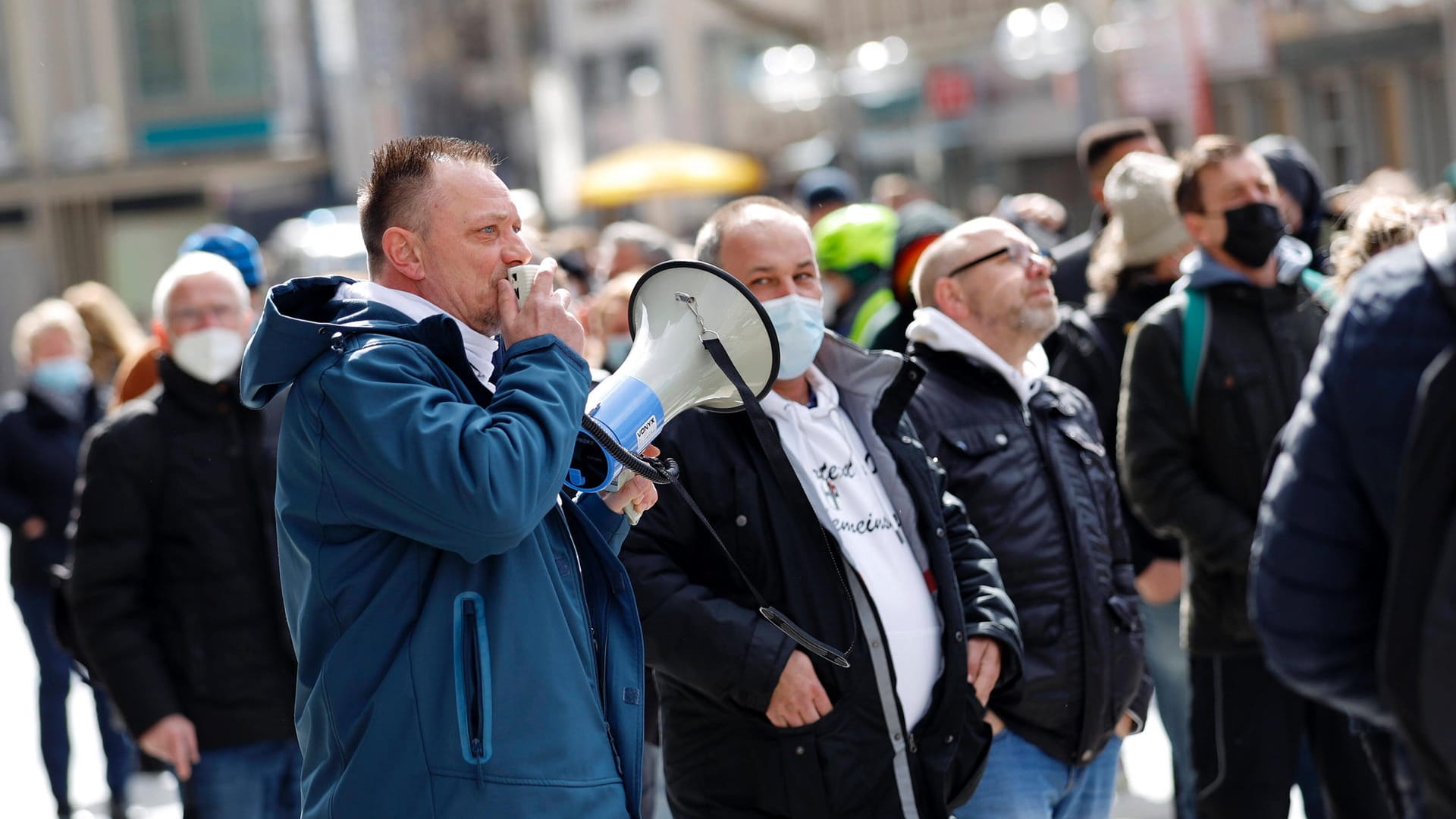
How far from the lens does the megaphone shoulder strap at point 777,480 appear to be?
3277 mm

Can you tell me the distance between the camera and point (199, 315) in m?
4.79

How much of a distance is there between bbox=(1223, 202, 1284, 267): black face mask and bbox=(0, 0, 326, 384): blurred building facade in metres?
30.6

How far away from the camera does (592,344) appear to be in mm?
6309

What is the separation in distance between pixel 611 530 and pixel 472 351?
0.39 metres

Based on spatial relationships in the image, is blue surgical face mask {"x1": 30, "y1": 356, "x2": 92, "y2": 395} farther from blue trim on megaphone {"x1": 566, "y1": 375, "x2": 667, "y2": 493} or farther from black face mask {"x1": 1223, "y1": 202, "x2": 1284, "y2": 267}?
blue trim on megaphone {"x1": 566, "y1": 375, "x2": 667, "y2": 493}

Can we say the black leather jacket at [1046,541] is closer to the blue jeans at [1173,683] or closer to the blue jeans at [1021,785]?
the blue jeans at [1021,785]

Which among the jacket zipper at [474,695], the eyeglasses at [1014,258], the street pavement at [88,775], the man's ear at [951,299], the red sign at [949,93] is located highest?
the red sign at [949,93]

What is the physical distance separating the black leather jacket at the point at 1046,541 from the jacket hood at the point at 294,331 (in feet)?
5.37

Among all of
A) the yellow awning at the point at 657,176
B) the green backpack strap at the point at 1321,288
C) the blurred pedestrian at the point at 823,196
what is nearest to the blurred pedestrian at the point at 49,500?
the blurred pedestrian at the point at 823,196

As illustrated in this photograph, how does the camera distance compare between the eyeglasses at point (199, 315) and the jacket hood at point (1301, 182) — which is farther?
the jacket hood at point (1301, 182)

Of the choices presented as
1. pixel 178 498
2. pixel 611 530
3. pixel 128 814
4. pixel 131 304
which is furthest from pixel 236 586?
pixel 131 304

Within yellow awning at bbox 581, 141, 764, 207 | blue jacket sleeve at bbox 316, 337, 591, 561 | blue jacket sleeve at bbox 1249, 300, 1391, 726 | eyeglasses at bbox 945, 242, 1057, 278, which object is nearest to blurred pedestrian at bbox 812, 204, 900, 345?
eyeglasses at bbox 945, 242, 1057, 278

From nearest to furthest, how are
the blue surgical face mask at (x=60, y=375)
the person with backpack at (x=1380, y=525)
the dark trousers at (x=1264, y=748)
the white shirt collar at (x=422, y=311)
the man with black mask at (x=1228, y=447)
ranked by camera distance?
the person with backpack at (x=1380, y=525)
the white shirt collar at (x=422, y=311)
the dark trousers at (x=1264, y=748)
the man with black mask at (x=1228, y=447)
the blue surgical face mask at (x=60, y=375)

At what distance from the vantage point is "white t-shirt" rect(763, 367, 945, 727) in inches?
144
